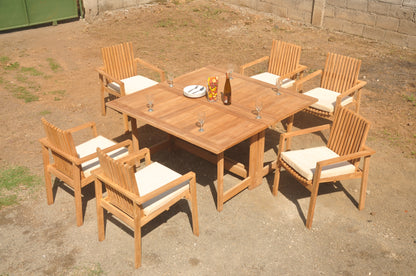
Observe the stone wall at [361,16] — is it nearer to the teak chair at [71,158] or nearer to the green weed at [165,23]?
the green weed at [165,23]


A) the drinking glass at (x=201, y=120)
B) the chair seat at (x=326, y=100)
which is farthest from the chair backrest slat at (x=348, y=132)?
the drinking glass at (x=201, y=120)

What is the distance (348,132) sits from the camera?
5059 millimetres

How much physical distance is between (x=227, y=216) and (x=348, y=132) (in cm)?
182

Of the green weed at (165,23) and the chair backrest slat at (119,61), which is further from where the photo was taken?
the green weed at (165,23)

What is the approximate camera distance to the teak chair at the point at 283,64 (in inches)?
283

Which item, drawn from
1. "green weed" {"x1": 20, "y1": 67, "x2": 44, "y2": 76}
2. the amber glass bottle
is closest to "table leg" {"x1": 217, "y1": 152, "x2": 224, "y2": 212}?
the amber glass bottle

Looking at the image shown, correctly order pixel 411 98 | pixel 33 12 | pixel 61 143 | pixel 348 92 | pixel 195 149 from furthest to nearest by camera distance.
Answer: pixel 33 12, pixel 411 98, pixel 348 92, pixel 195 149, pixel 61 143

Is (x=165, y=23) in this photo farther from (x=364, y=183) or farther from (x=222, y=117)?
(x=364, y=183)

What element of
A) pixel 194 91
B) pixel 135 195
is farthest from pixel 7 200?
pixel 194 91

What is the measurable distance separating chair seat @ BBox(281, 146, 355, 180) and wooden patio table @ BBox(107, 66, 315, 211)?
0.45 m

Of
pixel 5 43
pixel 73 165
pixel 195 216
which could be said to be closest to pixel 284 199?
pixel 195 216

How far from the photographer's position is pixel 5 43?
35.1 ft

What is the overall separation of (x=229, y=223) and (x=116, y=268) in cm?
142

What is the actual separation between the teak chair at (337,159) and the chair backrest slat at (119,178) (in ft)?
6.54
